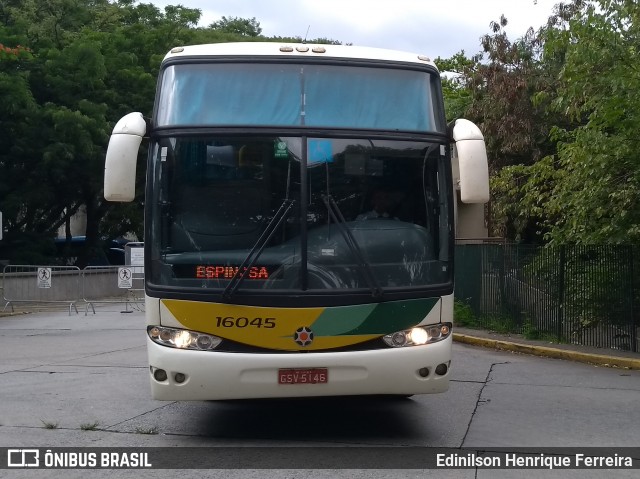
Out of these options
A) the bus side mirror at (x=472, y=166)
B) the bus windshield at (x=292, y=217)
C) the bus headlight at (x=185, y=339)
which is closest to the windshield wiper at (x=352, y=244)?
the bus windshield at (x=292, y=217)

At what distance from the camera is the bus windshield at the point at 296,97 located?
8016 millimetres

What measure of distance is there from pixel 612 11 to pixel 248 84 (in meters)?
7.90

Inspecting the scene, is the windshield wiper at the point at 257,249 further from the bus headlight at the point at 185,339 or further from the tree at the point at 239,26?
the tree at the point at 239,26

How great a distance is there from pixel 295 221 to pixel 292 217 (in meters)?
0.04

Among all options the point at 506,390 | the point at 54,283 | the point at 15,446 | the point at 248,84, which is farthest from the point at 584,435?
the point at 54,283

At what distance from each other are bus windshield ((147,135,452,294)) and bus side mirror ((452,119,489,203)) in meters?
0.35

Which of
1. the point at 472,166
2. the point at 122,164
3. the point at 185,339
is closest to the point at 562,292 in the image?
the point at 472,166

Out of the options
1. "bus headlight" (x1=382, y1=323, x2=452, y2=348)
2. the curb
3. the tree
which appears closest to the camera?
"bus headlight" (x1=382, y1=323, x2=452, y2=348)

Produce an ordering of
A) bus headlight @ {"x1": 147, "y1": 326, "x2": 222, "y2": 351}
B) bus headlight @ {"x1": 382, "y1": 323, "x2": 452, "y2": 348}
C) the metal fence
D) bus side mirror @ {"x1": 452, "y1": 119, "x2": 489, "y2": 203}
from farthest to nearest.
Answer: the metal fence, bus side mirror @ {"x1": 452, "y1": 119, "x2": 489, "y2": 203}, bus headlight @ {"x1": 382, "y1": 323, "x2": 452, "y2": 348}, bus headlight @ {"x1": 147, "y1": 326, "x2": 222, "y2": 351}

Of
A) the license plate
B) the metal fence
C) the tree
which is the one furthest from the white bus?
the tree

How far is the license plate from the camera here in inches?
301

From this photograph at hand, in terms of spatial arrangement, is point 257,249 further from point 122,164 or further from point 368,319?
point 122,164

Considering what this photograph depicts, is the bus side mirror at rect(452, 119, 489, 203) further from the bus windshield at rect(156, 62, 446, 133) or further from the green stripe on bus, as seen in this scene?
the green stripe on bus

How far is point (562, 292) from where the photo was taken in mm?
16172
